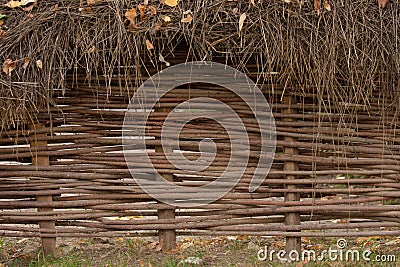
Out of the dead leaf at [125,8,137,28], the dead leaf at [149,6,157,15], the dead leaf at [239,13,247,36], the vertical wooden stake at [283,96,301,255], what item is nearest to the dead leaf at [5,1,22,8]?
the dead leaf at [125,8,137,28]

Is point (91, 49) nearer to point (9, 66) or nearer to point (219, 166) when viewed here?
point (9, 66)

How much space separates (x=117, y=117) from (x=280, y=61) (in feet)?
3.91

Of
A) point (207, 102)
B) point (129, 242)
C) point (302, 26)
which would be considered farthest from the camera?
point (129, 242)

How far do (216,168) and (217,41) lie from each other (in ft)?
2.98

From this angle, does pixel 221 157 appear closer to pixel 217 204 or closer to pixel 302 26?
pixel 217 204

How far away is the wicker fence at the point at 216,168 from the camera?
12.9 ft

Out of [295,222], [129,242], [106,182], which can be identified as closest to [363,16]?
[295,222]

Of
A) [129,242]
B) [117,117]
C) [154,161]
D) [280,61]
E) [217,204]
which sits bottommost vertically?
[129,242]

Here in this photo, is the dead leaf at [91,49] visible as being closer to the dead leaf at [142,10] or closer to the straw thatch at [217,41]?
the straw thatch at [217,41]

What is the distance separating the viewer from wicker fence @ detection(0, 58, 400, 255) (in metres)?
3.92

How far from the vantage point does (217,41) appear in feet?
11.7

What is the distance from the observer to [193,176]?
159 inches

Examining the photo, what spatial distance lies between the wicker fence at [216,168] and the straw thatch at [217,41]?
0.72 feet

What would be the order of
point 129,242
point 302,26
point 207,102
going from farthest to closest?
point 129,242 < point 207,102 < point 302,26
